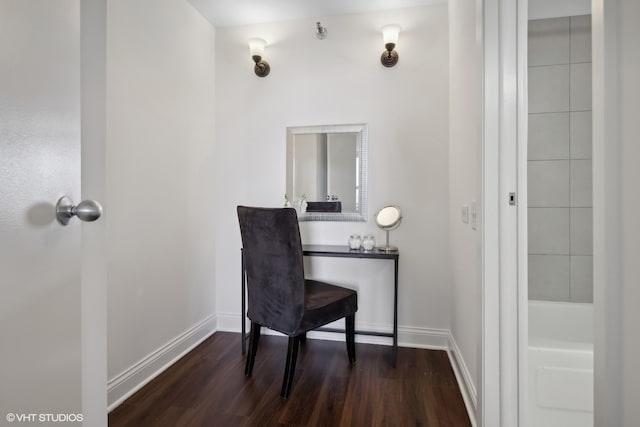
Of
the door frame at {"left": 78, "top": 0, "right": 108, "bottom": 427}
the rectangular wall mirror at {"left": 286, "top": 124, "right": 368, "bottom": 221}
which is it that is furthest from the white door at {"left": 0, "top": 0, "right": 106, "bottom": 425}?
the rectangular wall mirror at {"left": 286, "top": 124, "right": 368, "bottom": 221}

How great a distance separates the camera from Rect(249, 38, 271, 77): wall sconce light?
2.57 m

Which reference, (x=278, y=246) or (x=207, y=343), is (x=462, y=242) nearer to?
(x=278, y=246)

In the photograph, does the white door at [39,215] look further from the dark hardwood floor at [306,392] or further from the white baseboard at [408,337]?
the white baseboard at [408,337]

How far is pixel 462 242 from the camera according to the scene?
1919mm

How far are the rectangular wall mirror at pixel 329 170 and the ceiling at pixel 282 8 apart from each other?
0.89m

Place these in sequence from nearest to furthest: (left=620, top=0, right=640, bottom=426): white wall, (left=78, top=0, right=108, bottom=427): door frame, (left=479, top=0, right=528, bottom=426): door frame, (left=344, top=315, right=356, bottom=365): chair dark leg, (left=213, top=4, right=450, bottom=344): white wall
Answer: (left=620, top=0, right=640, bottom=426): white wall, (left=78, top=0, right=108, bottom=427): door frame, (left=479, top=0, right=528, bottom=426): door frame, (left=344, top=315, right=356, bottom=365): chair dark leg, (left=213, top=4, right=450, bottom=344): white wall

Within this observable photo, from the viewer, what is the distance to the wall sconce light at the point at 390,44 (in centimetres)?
236

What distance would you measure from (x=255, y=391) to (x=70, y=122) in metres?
1.71

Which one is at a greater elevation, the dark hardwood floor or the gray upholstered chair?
the gray upholstered chair

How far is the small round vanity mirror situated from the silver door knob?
1.92 meters

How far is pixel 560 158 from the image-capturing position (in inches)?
86.5

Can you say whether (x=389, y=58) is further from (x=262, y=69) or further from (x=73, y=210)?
(x=73, y=210)

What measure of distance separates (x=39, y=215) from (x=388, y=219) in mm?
2033

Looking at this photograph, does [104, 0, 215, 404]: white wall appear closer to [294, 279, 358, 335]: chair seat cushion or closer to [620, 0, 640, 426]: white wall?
[294, 279, 358, 335]: chair seat cushion
